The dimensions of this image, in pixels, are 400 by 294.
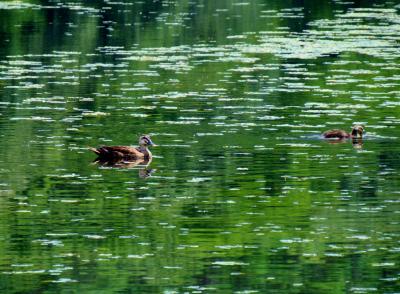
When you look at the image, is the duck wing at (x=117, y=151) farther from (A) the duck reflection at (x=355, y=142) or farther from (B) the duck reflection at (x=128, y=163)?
(A) the duck reflection at (x=355, y=142)

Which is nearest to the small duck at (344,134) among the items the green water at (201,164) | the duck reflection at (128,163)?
the green water at (201,164)

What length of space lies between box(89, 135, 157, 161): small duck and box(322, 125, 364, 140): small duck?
362 cm

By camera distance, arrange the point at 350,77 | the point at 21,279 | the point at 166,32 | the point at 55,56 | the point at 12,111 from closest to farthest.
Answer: the point at 21,279
the point at 12,111
the point at 350,77
the point at 55,56
the point at 166,32

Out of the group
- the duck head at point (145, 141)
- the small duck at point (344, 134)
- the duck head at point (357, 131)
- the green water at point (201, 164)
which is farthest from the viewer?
the duck head at point (357, 131)

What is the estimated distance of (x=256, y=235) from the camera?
20.8 metres

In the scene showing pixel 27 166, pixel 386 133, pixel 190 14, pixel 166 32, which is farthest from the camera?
pixel 190 14

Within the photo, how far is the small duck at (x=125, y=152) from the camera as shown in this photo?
27.5 meters

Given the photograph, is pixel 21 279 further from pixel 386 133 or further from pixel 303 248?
pixel 386 133

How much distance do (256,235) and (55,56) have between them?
Result: 25.1 m

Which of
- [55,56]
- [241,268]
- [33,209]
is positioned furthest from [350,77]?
[241,268]

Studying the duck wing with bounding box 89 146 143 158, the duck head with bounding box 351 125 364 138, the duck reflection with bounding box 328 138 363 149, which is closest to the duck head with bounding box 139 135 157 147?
the duck wing with bounding box 89 146 143 158

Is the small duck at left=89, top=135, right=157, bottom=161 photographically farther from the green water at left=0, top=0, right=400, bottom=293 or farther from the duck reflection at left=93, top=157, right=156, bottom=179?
the green water at left=0, top=0, right=400, bottom=293

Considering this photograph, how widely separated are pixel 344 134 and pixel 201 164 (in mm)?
3984

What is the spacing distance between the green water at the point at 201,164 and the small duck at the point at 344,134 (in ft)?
0.68
